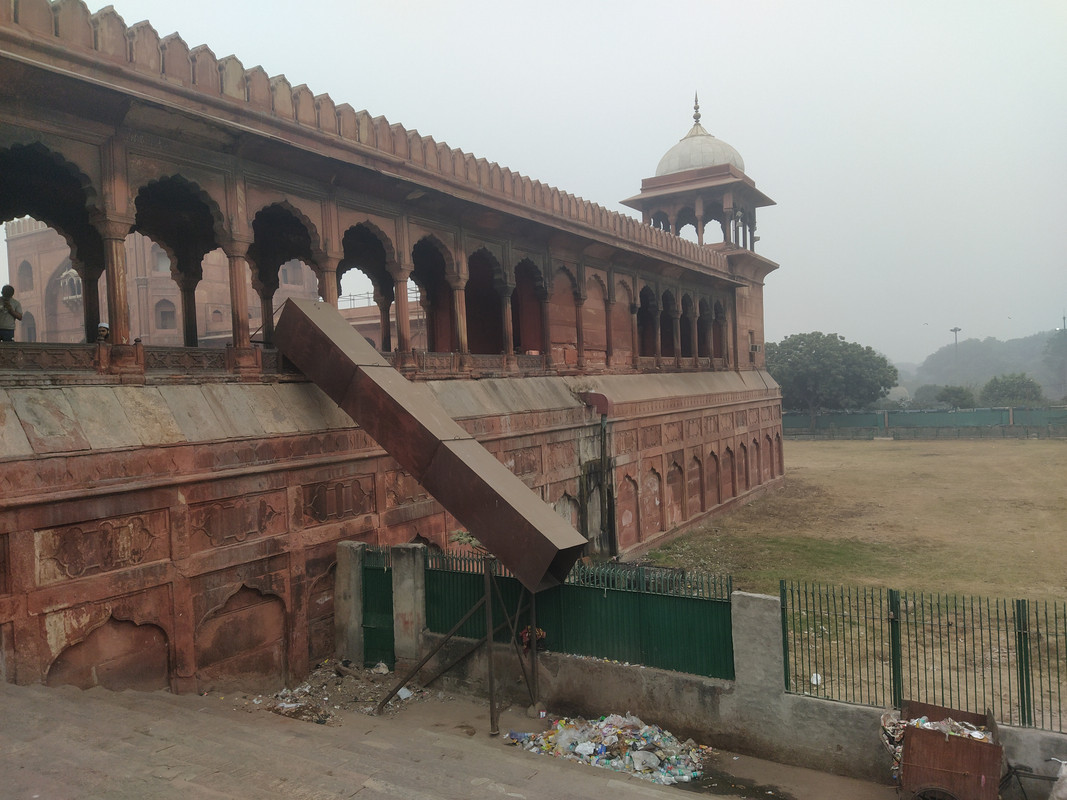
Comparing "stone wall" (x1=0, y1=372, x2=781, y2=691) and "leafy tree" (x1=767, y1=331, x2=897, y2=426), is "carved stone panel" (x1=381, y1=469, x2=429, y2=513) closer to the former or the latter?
"stone wall" (x1=0, y1=372, x2=781, y2=691)

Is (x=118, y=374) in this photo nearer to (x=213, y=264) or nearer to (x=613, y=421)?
(x=613, y=421)

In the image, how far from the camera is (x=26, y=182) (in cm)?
1078

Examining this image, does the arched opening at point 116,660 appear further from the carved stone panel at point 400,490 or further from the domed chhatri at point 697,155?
the domed chhatri at point 697,155

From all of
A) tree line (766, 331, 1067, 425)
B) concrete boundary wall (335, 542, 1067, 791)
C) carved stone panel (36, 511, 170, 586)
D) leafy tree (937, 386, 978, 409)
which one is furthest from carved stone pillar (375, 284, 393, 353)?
leafy tree (937, 386, 978, 409)

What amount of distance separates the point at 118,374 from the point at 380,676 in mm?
4702

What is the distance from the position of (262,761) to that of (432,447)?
384 cm

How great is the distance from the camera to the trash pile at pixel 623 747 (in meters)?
7.29

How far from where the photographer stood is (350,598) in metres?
9.70

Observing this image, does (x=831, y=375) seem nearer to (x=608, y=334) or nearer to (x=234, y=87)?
(x=608, y=334)

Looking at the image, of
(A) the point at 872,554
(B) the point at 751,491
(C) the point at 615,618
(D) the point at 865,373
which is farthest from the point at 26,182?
(D) the point at 865,373

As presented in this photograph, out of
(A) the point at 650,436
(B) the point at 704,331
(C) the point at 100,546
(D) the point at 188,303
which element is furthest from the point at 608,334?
(C) the point at 100,546

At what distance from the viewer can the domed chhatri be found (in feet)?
96.6

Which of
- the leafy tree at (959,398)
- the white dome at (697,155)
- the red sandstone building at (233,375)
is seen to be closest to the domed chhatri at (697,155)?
the white dome at (697,155)

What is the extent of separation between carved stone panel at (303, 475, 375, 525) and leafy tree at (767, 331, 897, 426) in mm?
50570
